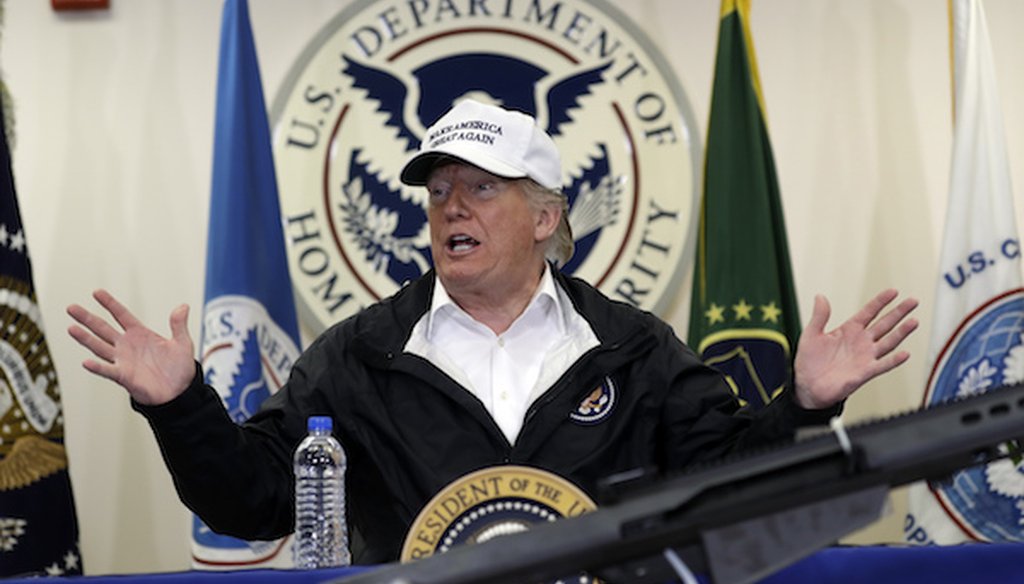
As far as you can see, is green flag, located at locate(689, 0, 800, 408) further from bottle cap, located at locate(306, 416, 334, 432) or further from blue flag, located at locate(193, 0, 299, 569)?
bottle cap, located at locate(306, 416, 334, 432)

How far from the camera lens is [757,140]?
360 centimetres

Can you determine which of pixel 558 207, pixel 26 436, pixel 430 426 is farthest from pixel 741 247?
pixel 26 436

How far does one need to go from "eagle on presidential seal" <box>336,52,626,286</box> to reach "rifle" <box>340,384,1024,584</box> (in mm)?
2909

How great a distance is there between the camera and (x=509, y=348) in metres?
2.59

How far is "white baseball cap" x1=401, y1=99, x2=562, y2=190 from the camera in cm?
257

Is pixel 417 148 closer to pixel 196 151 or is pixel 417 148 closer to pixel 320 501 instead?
pixel 196 151

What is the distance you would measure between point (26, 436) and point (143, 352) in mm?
1442

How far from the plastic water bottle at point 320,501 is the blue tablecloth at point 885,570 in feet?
2.93

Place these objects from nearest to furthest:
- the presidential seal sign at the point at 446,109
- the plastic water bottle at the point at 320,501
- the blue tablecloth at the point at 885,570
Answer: the blue tablecloth at the point at 885,570
the plastic water bottle at the point at 320,501
the presidential seal sign at the point at 446,109

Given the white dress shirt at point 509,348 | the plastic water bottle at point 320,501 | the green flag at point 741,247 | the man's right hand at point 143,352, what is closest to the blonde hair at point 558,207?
the white dress shirt at point 509,348

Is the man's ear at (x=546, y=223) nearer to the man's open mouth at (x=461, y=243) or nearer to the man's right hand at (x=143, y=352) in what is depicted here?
the man's open mouth at (x=461, y=243)

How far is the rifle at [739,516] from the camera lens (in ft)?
2.92

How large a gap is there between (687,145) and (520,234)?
130cm

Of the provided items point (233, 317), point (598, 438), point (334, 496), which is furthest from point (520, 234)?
point (233, 317)
